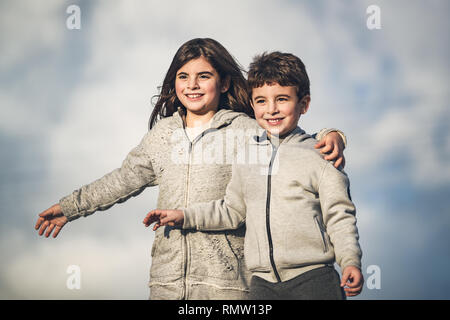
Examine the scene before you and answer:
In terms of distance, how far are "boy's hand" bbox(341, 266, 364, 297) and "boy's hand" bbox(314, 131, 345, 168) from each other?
55cm

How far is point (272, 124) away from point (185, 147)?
588 mm

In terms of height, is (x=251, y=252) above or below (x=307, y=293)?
above

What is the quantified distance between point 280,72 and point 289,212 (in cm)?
75

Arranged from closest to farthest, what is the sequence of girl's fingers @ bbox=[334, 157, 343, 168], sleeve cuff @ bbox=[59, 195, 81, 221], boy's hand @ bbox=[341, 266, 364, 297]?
boy's hand @ bbox=[341, 266, 364, 297] < girl's fingers @ bbox=[334, 157, 343, 168] < sleeve cuff @ bbox=[59, 195, 81, 221]

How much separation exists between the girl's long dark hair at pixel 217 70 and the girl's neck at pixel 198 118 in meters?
0.12

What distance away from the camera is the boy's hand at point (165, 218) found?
9.19 feet

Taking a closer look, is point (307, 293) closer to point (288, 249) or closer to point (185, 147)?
point (288, 249)

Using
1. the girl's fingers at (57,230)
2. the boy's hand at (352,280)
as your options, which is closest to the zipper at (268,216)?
the boy's hand at (352,280)

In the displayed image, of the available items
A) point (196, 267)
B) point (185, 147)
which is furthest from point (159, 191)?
point (196, 267)

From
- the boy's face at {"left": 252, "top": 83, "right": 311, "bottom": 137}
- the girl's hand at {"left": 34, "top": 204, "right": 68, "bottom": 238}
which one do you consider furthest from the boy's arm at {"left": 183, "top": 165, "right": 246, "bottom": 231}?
the girl's hand at {"left": 34, "top": 204, "right": 68, "bottom": 238}

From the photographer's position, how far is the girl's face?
128 inches

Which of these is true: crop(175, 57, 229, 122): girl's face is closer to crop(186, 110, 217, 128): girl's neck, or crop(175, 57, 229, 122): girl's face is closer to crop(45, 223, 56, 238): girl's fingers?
crop(186, 110, 217, 128): girl's neck

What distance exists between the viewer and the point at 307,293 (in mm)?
2588
